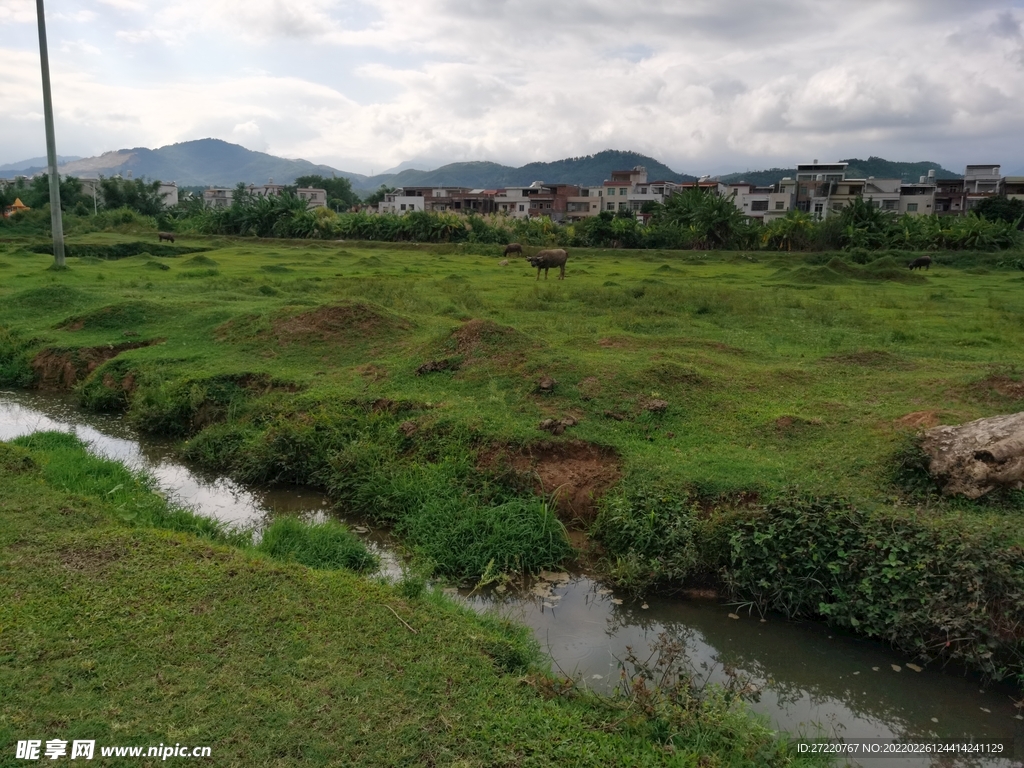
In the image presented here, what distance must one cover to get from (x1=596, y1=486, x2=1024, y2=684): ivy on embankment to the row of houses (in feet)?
146

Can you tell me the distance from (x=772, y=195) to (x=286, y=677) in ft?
223

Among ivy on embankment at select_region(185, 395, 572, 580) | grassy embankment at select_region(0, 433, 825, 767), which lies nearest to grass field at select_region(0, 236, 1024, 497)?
ivy on embankment at select_region(185, 395, 572, 580)

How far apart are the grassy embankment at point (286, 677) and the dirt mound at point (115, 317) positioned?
930 centimetres

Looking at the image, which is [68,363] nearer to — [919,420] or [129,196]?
[919,420]

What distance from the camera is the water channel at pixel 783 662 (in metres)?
4.73

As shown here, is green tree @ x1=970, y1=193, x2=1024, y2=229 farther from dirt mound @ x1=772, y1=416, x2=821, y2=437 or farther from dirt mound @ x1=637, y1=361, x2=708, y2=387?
dirt mound @ x1=772, y1=416, x2=821, y2=437

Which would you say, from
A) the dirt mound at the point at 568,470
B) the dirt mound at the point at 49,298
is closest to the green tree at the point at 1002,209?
the dirt mound at the point at 568,470

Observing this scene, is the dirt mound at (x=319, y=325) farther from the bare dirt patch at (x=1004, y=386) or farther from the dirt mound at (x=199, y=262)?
the dirt mound at (x=199, y=262)

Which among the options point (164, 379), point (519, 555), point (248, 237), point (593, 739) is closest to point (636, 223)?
point (248, 237)

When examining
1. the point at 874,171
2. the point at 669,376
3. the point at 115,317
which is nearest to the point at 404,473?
the point at 669,376

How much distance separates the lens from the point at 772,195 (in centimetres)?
6481

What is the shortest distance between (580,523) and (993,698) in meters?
3.51

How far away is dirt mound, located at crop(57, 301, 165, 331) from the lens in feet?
44.6

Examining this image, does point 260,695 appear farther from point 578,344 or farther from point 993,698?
point 578,344
